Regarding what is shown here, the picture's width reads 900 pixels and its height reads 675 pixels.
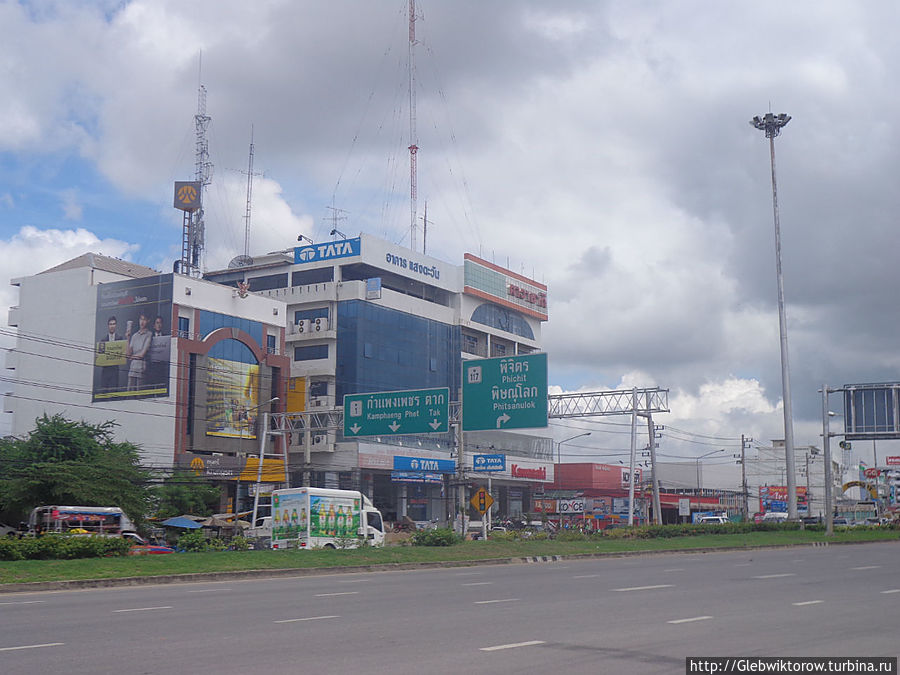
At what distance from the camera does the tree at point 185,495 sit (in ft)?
201

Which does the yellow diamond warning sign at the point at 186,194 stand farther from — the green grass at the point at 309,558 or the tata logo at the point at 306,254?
the green grass at the point at 309,558

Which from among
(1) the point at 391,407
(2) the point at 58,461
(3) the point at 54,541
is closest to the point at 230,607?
(3) the point at 54,541

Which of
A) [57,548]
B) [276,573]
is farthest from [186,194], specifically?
[276,573]

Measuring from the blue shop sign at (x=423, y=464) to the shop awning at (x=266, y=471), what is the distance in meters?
12.4

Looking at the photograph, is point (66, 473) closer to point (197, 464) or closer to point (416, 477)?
point (197, 464)

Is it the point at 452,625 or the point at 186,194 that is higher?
the point at 186,194

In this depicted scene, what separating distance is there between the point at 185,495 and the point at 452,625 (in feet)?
173

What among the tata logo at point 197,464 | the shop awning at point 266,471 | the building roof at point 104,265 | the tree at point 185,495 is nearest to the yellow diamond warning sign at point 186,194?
the building roof at point 104,265

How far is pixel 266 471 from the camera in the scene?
239 ft

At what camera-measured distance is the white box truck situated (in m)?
40.4

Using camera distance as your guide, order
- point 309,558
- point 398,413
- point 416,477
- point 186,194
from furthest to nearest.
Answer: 1. point 416,477
2. point 186,194
3. point 398,413
4. point 309,558

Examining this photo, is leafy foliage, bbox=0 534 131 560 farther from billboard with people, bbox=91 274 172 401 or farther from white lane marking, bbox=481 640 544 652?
billboard with people, bbox=91 274 172 401

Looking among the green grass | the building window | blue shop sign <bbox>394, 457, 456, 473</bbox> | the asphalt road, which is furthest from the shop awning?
the asphalt road

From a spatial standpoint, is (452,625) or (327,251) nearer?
(452,625)
